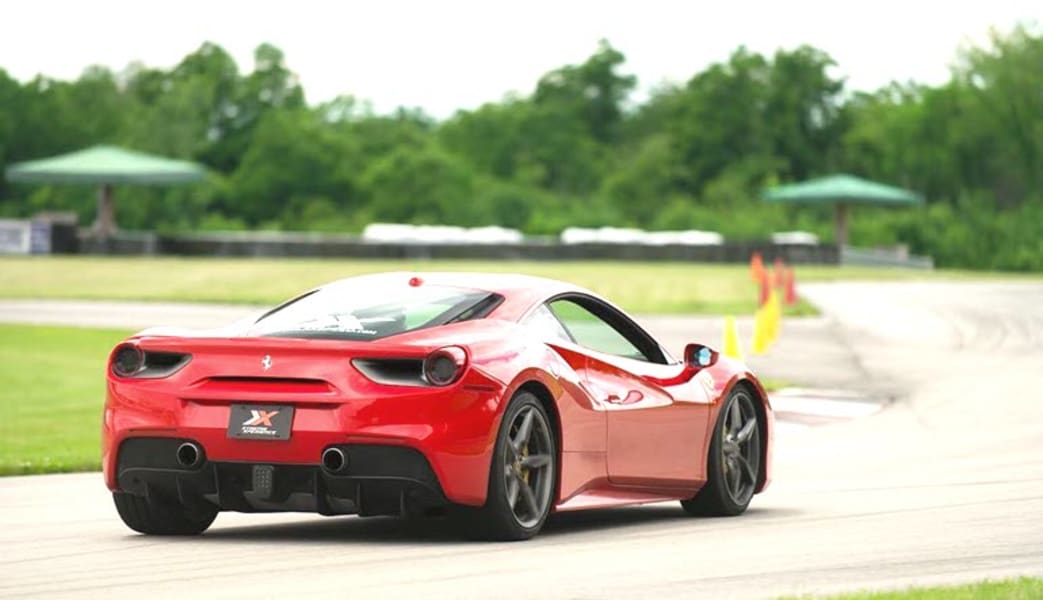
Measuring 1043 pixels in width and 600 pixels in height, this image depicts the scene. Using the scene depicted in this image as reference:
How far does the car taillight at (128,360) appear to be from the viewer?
30.3 feet

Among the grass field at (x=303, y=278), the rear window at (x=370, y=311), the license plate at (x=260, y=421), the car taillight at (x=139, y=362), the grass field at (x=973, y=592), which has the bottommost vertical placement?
the grass field at (x=303, y=278)

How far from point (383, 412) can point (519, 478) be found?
2.30 ft

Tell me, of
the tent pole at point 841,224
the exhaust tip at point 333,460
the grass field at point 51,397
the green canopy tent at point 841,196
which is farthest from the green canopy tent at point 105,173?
the exhaust tip at point 333,460

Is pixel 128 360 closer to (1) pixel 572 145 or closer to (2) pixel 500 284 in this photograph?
(2) pixel 500 284

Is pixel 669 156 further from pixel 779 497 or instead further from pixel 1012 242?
pixel 779 497

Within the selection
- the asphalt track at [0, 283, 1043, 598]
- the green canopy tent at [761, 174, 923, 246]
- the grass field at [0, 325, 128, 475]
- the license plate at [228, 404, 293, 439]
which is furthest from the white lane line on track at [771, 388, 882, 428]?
Answer: the green canopy tent at [761, 174, 923, 246]

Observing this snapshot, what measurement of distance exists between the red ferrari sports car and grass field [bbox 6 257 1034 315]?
28.8 m

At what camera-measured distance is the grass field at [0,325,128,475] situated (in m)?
14.7

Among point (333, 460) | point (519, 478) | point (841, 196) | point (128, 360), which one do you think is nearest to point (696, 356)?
point (519, 478)

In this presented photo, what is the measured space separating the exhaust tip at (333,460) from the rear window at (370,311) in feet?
1.68

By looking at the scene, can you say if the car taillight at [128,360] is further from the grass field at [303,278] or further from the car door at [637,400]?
the grass field at [303,278]

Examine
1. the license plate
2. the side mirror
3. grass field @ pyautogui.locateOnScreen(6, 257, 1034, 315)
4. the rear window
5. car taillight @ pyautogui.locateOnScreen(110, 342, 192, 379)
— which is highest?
the rear window

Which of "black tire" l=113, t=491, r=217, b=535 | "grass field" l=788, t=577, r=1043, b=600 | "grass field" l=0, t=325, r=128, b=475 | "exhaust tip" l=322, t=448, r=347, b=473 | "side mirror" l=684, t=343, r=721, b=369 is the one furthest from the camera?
"grass field" l=0, t=325, r=128, b=475

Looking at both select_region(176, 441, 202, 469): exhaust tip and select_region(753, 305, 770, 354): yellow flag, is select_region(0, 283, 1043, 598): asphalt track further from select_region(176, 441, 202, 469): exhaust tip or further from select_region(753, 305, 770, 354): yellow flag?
select_region(753, 305, 770, 354): yellow flag
